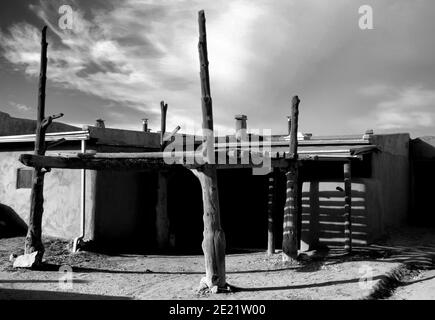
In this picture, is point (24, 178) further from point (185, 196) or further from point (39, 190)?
point (185, 196)

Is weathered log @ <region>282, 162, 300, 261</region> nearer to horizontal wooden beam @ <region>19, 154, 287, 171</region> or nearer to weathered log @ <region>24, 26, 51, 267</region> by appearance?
horizontal wooden beam @ <region>19, 154, 287, 171</region>

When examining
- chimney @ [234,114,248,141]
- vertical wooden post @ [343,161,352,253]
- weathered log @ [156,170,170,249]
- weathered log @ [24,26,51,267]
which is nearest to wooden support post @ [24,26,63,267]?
weathered log @ [24,26,51,267]

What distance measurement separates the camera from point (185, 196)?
14352mm

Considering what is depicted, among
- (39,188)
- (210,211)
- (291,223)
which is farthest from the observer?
(291,223)

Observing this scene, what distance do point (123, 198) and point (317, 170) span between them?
19.7ft

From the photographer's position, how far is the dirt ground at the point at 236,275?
7680mm

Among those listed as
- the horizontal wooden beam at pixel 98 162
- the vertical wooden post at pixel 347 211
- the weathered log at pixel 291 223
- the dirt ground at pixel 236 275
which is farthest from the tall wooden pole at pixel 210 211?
the vertical wooden post at pixel 347 211

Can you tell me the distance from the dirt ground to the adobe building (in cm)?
89

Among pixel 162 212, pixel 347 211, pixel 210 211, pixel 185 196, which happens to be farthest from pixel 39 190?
pixel 347 211

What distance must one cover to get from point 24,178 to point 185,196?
5.17 metres

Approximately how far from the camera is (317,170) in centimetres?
1323

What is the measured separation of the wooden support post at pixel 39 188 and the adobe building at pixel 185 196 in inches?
67.9

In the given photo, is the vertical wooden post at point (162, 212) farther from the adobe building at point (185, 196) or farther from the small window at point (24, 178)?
the small window at point (24, 178)

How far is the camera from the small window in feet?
44.3
